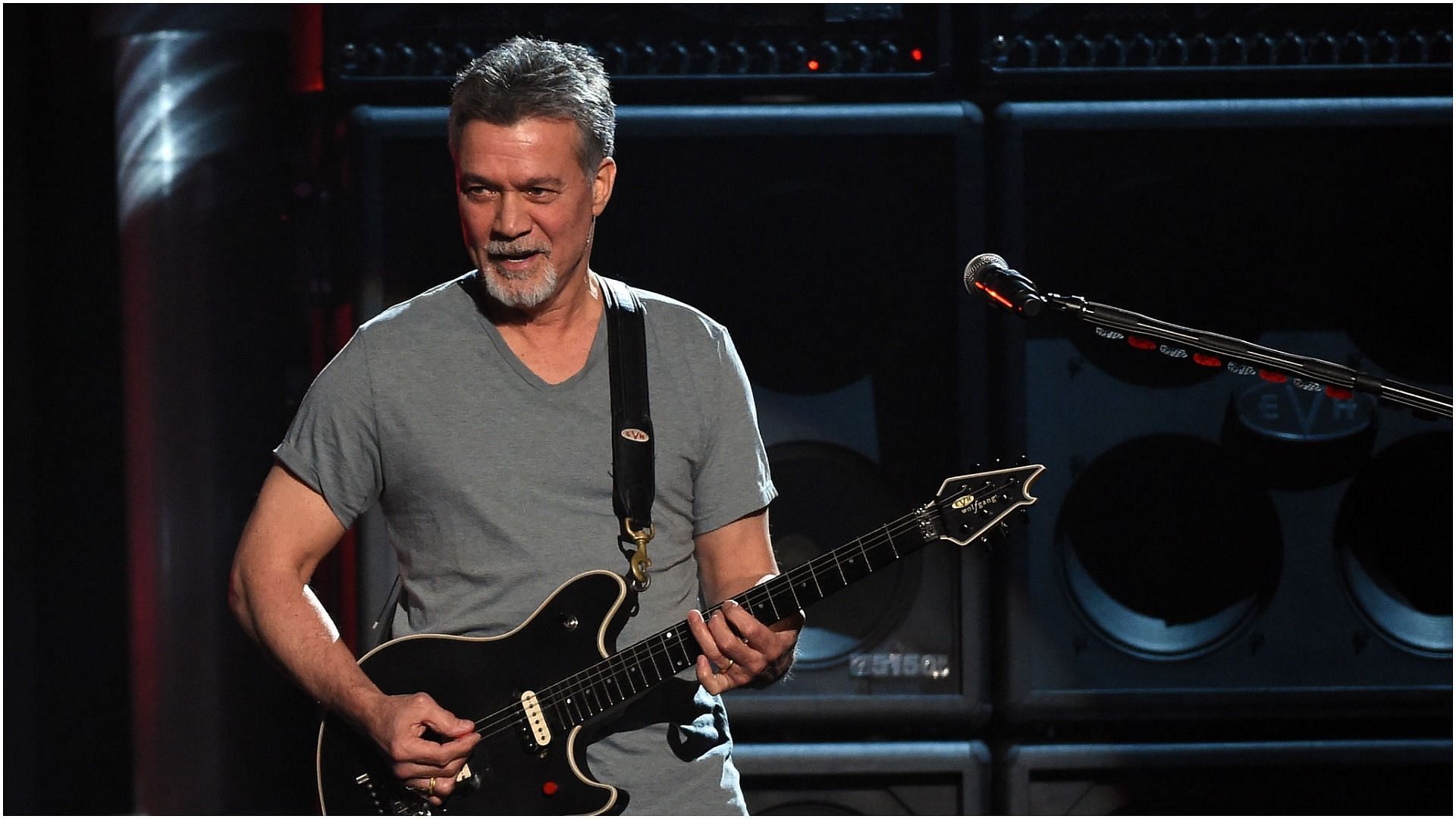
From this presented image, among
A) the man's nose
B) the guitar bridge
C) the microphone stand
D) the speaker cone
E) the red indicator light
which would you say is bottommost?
the speaker cone

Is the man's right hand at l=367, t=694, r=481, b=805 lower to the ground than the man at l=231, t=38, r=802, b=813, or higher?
lower

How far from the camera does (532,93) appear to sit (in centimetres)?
169

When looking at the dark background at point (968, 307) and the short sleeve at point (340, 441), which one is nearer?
the short sleeve at point (340, 441)

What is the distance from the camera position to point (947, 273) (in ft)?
7.73

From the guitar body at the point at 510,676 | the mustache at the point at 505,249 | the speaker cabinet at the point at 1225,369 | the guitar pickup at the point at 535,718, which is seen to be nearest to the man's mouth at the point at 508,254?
the mustache at the point at 505,249

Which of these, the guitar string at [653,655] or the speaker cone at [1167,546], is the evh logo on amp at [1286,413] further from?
the guitar string at [653,655]

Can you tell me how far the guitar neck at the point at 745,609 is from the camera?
165 cm

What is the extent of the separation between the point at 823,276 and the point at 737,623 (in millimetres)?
880

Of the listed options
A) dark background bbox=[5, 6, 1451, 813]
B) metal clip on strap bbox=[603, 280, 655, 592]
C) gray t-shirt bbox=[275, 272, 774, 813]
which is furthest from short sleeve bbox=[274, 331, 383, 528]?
dark background bbox=[5, 6, 1451, 813]

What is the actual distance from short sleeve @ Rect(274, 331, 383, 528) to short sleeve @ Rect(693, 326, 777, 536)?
399 millimetres

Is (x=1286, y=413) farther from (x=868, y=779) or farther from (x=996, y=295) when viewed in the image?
(x=996, y=295)

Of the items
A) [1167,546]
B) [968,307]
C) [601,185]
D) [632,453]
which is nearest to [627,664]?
[632,453]

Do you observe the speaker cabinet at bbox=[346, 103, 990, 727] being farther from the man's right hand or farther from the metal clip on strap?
the man's right hand

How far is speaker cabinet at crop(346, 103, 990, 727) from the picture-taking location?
2340mm
